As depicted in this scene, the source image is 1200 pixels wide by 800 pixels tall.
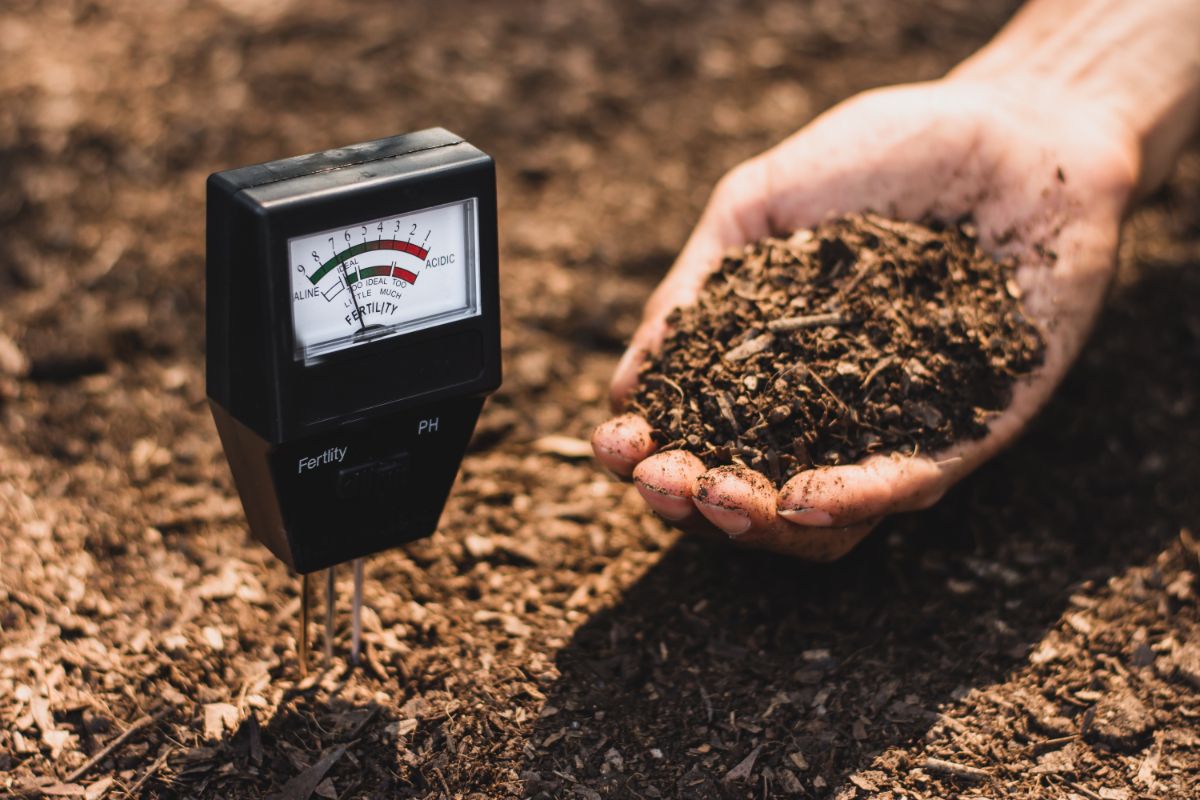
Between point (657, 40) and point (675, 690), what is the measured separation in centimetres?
295

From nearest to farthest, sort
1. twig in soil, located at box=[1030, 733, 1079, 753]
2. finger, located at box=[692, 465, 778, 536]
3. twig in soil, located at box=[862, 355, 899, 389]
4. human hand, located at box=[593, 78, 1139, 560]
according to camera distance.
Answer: finger, located at box=[692, 465, 778, 536] < twig in soil, located at box=[1030, 733, 1079, 753] < twig in soil, located at box=[862, 355, 899, 389] < human hand, located at box=[593, 78, 1139, 560]

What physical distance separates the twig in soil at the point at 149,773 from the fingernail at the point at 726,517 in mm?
1038

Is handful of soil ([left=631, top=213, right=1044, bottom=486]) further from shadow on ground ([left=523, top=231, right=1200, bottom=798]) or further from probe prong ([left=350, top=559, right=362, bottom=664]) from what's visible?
probe prong ([left=350, top=559, right=362, bottom=664])

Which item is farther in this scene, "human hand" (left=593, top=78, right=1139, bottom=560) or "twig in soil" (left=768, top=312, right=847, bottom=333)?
"human hand" (left=593, top=78, right=1139, bottom=560)

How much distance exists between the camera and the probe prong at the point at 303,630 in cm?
214

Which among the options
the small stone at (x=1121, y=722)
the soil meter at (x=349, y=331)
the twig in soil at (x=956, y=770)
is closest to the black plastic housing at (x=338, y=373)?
the soil meter at (x=349, y=331)

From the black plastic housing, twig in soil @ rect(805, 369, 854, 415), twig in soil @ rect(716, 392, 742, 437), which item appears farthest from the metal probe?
twig in soil @ rect(805, 369, 854, 415)

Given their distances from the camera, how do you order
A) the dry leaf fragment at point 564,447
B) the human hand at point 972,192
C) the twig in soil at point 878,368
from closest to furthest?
the twig in soil at point 878,368 < the human hand at point 972,192 < the dry leaf fragment at point 564,447

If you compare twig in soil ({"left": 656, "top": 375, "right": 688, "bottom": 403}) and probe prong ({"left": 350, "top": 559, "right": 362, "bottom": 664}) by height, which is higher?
twig in soil ({"left": 656, "top": 375, "right": 688, "bottom": 403})

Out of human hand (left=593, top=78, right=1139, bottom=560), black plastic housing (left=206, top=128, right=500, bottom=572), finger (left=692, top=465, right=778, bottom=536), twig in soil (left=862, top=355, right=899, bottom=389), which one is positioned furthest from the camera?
human hand (left=593, top=78, right=1139, bottom=560)

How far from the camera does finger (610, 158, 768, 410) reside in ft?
8.48

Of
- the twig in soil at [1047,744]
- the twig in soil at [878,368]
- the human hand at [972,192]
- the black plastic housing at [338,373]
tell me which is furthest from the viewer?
the human hand at [972,192]

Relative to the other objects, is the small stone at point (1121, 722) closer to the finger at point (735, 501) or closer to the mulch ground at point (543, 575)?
the mulch ground at point (543, 575)

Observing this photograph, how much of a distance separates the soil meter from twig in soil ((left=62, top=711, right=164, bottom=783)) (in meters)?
0.42
